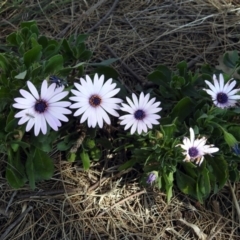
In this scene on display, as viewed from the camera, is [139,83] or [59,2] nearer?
[139,83]

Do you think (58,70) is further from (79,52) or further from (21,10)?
(21,10)

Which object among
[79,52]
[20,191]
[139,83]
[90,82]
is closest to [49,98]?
[90,82]

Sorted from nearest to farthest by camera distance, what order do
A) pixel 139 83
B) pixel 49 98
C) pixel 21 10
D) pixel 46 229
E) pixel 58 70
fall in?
1. pixel 49 98
2. pixel 58 70
3. pixel 46 229
4. pixel 139 83
5. pixel 21 10

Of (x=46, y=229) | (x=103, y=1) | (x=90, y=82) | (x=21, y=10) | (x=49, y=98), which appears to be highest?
(x=103, y=1)

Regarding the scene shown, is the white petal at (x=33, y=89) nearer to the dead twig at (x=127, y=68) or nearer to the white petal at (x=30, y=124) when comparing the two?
the white petal at (x=30, y=124)

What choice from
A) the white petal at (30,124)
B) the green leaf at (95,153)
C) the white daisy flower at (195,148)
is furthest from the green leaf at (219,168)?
the white petal at (30,124)

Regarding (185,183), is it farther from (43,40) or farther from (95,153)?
(43,40)

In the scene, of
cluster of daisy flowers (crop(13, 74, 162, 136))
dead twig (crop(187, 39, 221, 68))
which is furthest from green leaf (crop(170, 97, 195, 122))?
dead twig (crop(187, 39, 221, 68))
